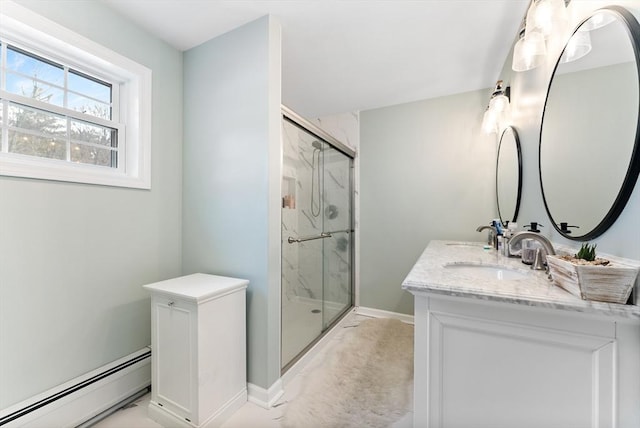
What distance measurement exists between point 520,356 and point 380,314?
7.07 ft

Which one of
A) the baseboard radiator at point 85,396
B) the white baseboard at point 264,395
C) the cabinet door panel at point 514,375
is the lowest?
the white baseboard at point 264,395

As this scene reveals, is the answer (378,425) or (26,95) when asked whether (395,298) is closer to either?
(378,425)

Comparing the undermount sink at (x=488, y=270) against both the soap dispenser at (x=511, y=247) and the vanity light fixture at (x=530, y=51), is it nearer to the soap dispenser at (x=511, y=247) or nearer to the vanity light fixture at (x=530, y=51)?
the soap dispenser at (x=511, y=247)

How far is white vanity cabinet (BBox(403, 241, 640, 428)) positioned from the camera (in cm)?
76

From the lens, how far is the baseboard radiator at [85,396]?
1.23 m

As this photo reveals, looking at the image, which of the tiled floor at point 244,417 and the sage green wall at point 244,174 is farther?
the sage green wall at point 244,174

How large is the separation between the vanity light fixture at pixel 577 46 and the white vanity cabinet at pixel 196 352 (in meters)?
1.93

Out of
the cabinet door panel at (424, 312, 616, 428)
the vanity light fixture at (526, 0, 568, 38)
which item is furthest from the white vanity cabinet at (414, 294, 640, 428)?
the vanity light fixture at (526, 0, 568, 38)

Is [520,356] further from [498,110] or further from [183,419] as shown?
[498,110]

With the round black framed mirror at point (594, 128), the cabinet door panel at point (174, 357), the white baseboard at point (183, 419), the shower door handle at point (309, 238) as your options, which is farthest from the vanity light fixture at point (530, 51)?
the white baseboard at point (183, 419)

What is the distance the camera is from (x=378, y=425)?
1412mm

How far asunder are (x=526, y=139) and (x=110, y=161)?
2640 mm

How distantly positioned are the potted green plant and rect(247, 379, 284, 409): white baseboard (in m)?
1.55

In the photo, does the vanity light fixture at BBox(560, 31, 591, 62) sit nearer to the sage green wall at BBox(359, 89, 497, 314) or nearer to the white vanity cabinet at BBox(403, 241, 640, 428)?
the white vanity cabinet at BBox(403, 241, 640, 428)
